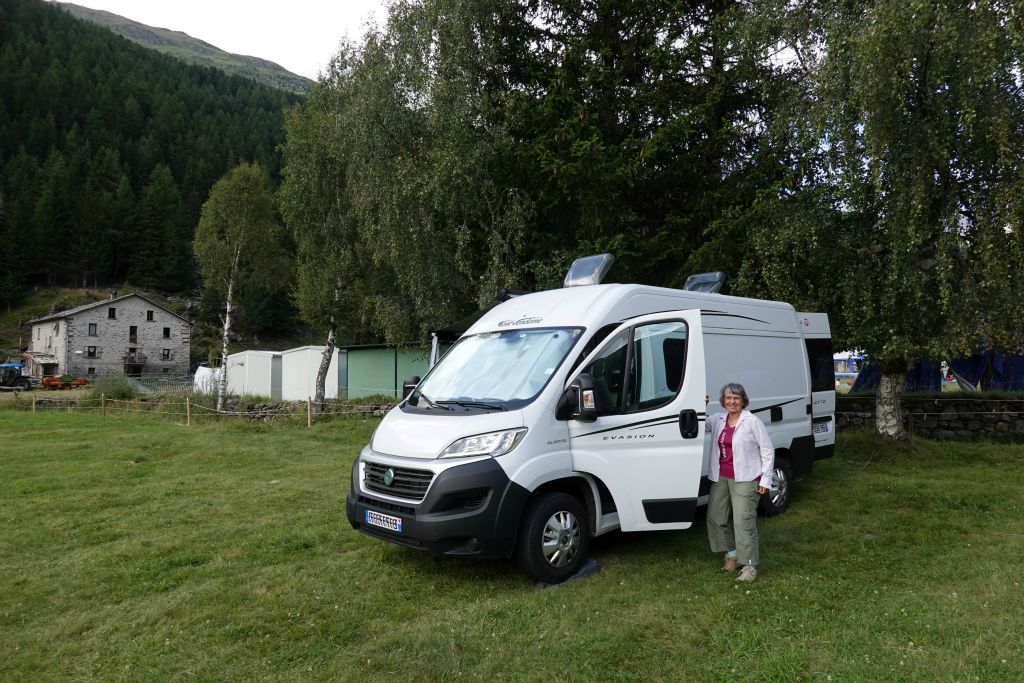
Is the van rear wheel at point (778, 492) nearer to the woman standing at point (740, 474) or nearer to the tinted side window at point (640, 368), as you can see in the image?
the woman standing at point (740, 474)

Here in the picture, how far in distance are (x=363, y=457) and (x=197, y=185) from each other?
103 meters

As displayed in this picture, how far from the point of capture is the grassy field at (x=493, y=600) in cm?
396

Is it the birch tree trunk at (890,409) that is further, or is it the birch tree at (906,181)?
the birch tree trunk at (890,409)

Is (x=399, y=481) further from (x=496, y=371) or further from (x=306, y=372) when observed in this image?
(x=306, y=372)

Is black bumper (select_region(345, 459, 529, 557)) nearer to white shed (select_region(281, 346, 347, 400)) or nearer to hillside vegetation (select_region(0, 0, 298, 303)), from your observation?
white shed (select_region(281, 346, 347, 400))

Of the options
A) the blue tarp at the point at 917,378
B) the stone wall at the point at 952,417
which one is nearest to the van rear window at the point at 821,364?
the stone wall at the point at 952,417

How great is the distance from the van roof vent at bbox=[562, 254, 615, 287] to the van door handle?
1982 mm

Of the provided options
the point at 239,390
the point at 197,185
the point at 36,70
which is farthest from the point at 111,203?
the point at 239,390

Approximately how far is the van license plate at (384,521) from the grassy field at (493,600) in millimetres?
514

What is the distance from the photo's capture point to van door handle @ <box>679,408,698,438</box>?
5.44m

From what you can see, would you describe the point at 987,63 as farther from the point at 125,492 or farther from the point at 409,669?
the point at 125,492

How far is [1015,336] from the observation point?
10.1m

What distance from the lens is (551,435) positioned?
17.4 ft

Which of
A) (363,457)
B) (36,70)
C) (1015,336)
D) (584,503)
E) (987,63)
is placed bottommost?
(584,503)
